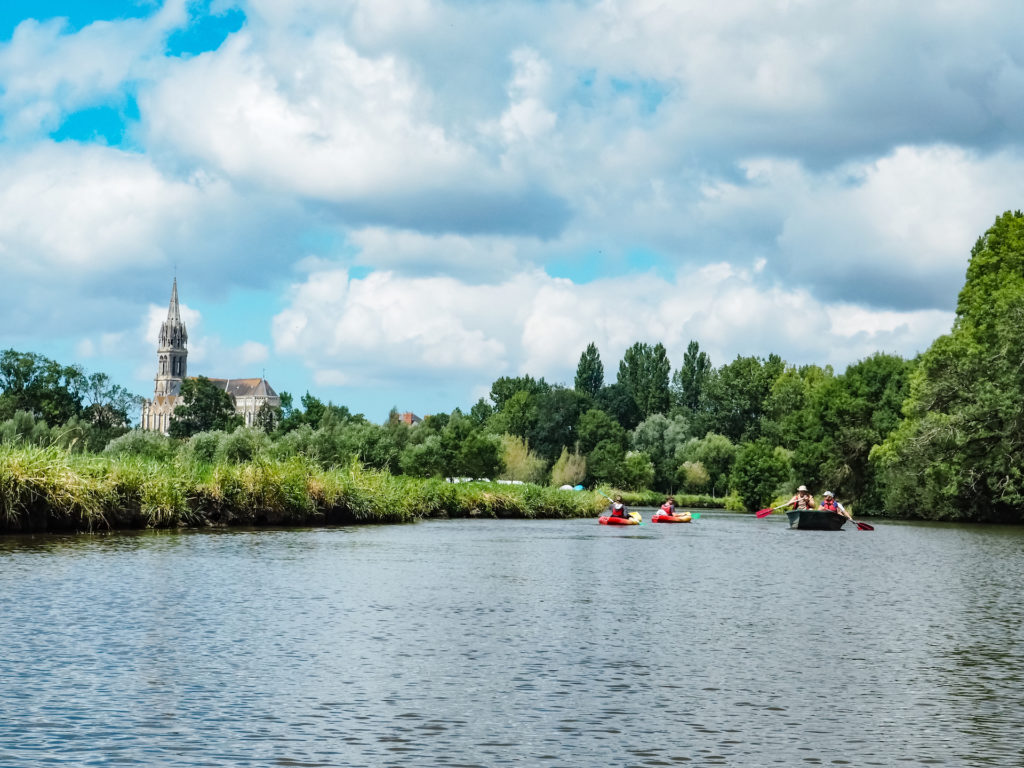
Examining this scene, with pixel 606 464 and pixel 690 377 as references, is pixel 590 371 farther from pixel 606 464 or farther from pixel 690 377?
pixel 606 464

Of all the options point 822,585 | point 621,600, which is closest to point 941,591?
point 822,585

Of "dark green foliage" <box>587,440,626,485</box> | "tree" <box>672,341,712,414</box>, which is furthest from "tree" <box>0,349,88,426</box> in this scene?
"tree" <box>672,341,712,414</box>

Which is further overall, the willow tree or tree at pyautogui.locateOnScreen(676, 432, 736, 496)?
tree at pyautogui.locateOnScreen(676, 432, 736, 496)

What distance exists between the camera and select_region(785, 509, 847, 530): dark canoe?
164 feet

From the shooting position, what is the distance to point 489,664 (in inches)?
481

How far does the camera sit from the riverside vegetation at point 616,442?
37.8 m

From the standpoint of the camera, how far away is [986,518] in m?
59.6

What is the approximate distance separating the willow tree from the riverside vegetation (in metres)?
0.11

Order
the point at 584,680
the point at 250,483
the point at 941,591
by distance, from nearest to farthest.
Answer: the point at 584,680 → the point at 941,591 → the point at 250,483

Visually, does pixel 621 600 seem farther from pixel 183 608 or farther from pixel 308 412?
pixel 308 412

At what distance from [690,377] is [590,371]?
1434 centimetres

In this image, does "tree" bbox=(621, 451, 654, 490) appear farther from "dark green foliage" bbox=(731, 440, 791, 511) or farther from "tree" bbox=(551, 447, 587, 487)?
"dark green foliage" bbox=(731, 440, 791, 511)

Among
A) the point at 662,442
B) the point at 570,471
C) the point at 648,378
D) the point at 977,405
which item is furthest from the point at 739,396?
the point at 977,405

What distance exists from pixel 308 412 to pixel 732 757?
390 ft
